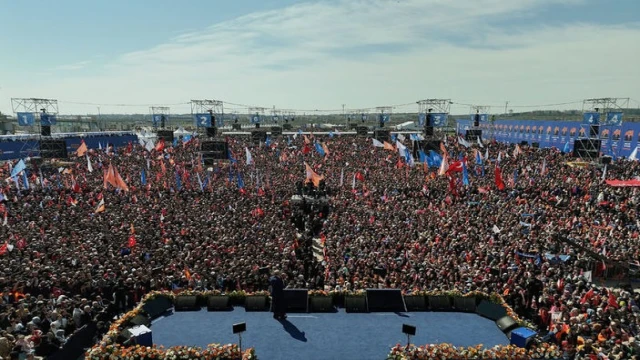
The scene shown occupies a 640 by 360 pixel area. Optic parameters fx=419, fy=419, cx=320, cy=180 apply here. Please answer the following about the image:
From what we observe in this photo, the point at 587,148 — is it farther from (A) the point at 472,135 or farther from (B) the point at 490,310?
(B) the point at 490,310

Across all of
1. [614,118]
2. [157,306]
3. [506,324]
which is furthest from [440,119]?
[157,306]

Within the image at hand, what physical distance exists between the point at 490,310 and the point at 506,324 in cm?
114

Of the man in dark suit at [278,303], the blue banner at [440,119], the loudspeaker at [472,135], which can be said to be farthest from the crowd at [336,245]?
the loudspeaker at [472,135]

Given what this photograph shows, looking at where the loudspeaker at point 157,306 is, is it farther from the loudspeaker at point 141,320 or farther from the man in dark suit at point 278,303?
the man in dark suit at point 278,303

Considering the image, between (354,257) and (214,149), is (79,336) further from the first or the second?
(214,149)

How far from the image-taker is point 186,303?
1537 centimetres

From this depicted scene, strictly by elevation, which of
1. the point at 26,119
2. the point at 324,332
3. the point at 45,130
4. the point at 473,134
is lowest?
the point at 324,332

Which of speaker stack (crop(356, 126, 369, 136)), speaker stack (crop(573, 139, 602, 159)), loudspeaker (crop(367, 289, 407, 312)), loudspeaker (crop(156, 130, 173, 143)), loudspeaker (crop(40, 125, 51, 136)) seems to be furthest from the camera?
speaker stack (crop(356, 126, 369, 136))

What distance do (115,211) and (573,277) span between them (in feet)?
83.8


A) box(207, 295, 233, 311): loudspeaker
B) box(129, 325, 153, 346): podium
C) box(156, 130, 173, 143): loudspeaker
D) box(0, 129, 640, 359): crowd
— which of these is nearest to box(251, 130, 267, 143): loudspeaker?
box(156, 130, 173, 143): loudspeaker

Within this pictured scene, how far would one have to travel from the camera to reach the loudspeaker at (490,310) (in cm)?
1442

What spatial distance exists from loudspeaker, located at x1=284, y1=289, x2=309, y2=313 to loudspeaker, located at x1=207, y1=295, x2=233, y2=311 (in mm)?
2181

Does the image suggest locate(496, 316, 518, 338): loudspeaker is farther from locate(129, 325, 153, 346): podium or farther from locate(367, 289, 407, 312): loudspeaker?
locate(129, 325, 153, 346): podium

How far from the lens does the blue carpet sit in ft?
40.6
